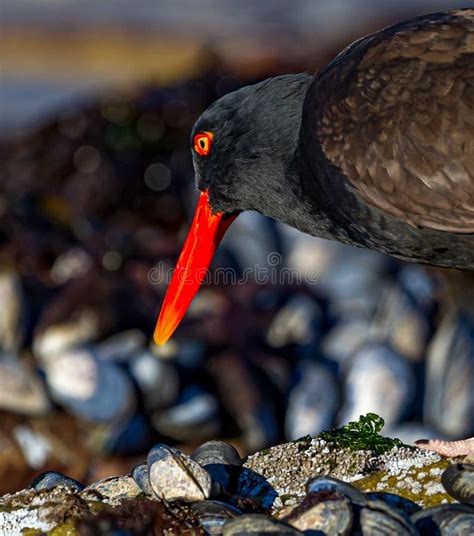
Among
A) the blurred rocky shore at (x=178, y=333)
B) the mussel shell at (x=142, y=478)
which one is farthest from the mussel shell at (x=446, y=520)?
the blurred rocky shore at (x=178, y=333)

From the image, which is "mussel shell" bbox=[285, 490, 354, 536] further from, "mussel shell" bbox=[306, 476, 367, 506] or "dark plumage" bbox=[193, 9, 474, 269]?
"dark plumage" bbox=[193, 9, 474, 269]

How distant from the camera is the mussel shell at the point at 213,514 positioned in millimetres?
2514

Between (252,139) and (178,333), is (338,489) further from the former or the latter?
(178,333)

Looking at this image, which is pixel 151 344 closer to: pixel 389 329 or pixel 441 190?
pixel 389 329

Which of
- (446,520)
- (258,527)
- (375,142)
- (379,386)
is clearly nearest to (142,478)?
(258,527)

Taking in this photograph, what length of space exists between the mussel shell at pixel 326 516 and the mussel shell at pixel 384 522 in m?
0.05

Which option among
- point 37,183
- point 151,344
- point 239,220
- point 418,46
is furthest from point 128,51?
point 418,46

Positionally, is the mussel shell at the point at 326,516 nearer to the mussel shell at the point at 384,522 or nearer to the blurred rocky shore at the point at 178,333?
the mussel shell at the point at 384,522

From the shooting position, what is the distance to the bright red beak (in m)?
3.99

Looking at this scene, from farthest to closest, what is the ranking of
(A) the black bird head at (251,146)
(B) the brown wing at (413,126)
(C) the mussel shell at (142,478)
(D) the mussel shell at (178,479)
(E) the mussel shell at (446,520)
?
(A) the black bird head at (251,146)
(B) the brown wing at (413,126)
(C) the mussel shell at (142,478)
(D) the mussel shell at (178,479)
(E) the mussel shell at (446,520)

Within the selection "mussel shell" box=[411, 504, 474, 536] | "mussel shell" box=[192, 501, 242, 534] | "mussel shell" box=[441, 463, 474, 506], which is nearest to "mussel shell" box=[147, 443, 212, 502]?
"mussel shell" box=[192, 501, 242, 534]

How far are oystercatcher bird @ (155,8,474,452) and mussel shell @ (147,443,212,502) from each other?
1148mm

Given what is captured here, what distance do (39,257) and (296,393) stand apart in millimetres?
2069

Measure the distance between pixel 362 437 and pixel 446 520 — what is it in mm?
628
